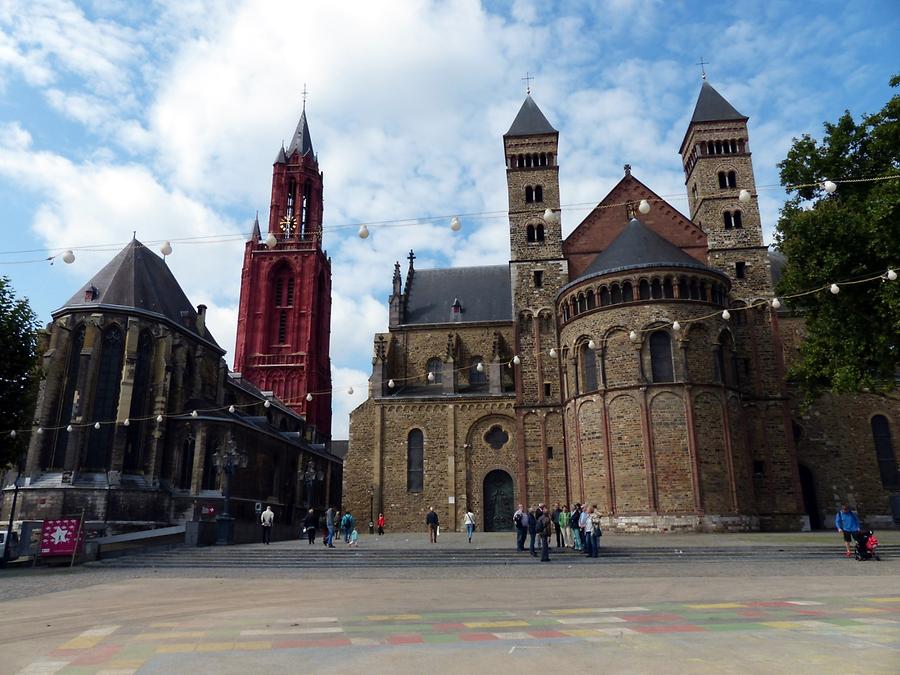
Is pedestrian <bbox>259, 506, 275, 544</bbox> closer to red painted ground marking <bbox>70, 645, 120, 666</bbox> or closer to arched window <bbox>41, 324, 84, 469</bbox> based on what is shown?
arched window <bbox>41, 324, 84, 469</bbox>

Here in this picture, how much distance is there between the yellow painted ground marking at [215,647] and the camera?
7250mm

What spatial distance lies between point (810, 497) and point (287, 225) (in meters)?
53.8

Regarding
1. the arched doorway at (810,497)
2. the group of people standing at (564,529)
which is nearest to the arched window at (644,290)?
the group of people standing at (564,529)

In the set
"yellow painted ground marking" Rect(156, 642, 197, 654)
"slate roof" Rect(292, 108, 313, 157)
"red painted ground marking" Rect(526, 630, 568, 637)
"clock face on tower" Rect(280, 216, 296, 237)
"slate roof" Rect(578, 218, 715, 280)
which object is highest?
"slate roof" Rect(292, 108, 313, 157)

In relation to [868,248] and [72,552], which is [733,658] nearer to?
[868,248]

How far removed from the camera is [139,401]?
113 ft

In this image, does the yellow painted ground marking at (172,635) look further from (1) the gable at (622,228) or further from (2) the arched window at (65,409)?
(1) the gable at (622,228)

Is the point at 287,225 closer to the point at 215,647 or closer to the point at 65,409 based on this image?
the point at 65,409

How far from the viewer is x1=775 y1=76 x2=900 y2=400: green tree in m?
20.8

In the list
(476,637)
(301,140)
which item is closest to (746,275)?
(476,637)

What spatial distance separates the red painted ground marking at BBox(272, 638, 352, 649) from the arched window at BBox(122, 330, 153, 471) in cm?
2928

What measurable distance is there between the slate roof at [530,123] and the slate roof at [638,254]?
9.48 m

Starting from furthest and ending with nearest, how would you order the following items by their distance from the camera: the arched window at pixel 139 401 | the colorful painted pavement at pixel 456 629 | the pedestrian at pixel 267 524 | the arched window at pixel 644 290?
the arched window at pixel 139 401
the arched window at pixel 644 290
the pedestrian at pixel 267 524
the colorful painted pavement at pixel 456 629

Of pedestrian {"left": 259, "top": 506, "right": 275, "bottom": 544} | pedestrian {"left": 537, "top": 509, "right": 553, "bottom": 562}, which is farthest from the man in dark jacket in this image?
pedestrian {"left": 259, "top": 506, "right": 275, "bottom": 544}
